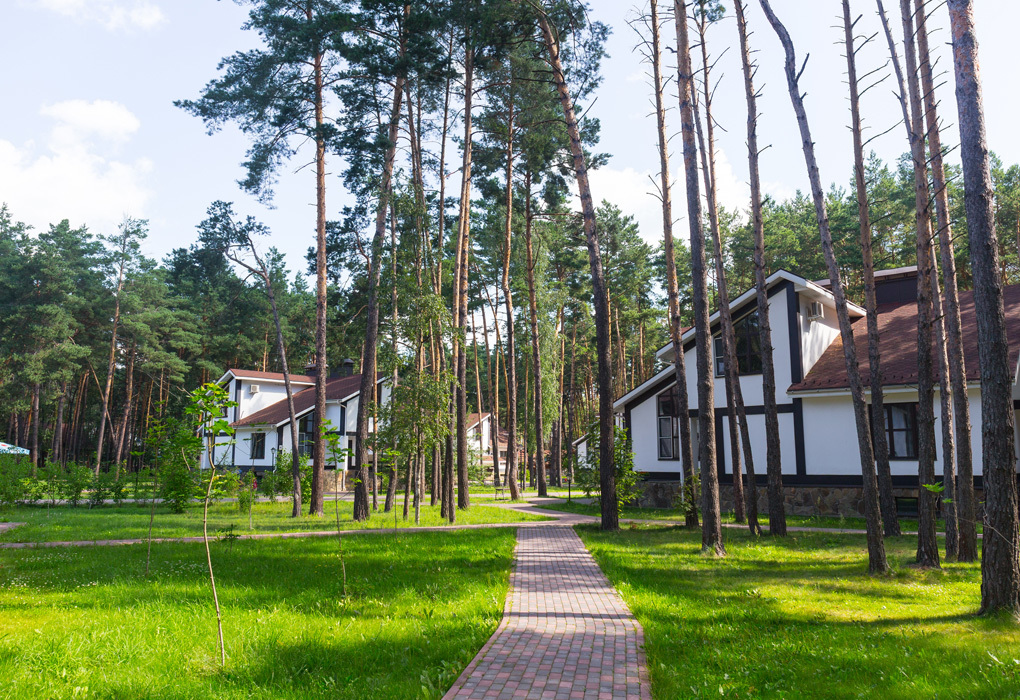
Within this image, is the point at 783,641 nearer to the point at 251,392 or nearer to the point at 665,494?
the point at 665,494

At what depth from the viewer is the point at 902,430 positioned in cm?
1734

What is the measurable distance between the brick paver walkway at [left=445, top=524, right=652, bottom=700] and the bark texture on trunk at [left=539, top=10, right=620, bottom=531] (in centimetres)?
529

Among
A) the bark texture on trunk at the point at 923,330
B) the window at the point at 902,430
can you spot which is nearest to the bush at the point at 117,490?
the bark texture on trunk at the point at 923,330

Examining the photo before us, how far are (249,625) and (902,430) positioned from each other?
17.9 meters

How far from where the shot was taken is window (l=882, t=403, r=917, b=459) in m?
17.1

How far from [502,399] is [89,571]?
50071mm

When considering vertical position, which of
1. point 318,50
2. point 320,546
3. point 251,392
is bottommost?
point 320,546

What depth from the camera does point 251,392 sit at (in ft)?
138

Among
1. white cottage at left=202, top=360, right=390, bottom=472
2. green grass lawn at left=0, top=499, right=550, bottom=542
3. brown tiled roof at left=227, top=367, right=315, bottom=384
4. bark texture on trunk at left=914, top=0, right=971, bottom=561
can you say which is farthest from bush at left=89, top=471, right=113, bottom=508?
bark texture on trunk at left=914, top=0, right=971, bottom=561

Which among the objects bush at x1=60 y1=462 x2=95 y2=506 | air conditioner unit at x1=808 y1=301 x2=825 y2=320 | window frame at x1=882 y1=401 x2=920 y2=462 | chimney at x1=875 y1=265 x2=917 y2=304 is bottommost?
bush at x1=60 y1=462 x2=95 y2=506

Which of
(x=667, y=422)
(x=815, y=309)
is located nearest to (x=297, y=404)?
(x=667, y=422)

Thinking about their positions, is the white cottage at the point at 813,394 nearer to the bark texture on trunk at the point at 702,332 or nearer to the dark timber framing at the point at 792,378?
the dark timber framing at the point at 792,378

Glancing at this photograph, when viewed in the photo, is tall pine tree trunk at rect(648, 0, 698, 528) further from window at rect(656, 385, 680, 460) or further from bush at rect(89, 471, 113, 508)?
bush at rect(89, 471, 113, 508)

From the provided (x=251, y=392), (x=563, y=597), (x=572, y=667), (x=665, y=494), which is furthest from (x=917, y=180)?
(x=251, y=392)
